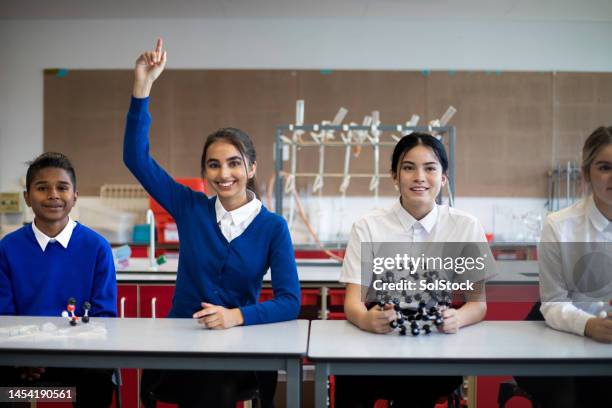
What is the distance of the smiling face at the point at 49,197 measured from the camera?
1.74m

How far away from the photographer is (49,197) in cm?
176

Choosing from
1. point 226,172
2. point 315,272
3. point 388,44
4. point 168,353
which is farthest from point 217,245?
point 388,44

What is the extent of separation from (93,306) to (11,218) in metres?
4.16

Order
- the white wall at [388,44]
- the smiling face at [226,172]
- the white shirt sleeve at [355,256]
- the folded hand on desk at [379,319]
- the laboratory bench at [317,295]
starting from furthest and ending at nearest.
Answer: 1. the white wall at [388,44]
2. the laboratory bench at [317,295]
3. the smiling face at [226,172]
4. the white shirt sleeve at [355,256]
5. the folded hand on desk at [379,319]

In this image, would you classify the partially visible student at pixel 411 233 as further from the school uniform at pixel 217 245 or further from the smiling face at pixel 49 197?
the smiling face at pixel 49 197

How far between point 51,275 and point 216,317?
645 mm

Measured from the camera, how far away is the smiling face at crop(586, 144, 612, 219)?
4.84ft

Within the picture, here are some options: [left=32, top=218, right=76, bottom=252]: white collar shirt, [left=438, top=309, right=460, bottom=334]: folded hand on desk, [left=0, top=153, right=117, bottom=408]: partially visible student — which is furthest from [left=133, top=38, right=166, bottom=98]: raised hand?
[left=438, top=309, right=460, bottom=334]: folded hand on desk

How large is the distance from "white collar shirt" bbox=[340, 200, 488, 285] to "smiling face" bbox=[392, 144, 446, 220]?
48 millimetres

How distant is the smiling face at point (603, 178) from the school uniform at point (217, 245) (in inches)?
34.6

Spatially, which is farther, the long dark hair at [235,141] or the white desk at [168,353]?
the long dark hair at [235,141]

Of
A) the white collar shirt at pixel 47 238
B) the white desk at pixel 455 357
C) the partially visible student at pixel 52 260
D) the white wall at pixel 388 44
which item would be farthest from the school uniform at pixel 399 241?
the white wall at pixel 388 44

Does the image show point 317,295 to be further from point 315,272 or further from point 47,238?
point 47,238

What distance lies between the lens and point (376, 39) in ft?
16.7
